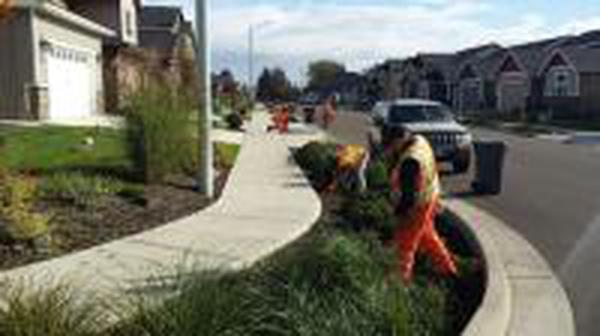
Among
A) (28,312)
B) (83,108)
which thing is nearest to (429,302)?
(28,312)

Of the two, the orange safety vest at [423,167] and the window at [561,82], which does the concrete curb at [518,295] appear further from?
the window at [561,82]

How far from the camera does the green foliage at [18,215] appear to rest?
9688 millimetres

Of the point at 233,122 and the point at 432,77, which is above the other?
the point at 432,77

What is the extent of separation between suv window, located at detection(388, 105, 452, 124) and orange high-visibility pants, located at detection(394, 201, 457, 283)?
14.0 m

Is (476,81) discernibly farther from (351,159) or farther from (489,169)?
(351,159)

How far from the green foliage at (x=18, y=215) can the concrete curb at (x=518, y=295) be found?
15.1 feet

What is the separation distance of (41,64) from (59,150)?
9949 millimetres

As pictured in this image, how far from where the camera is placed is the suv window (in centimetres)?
2278

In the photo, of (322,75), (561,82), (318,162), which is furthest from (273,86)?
(318,162)

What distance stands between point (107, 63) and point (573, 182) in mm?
25549

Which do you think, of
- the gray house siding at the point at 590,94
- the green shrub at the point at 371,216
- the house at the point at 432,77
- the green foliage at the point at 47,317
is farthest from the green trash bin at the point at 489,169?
the house at the point at 432,77

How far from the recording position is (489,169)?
17125 mm

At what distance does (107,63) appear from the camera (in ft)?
132

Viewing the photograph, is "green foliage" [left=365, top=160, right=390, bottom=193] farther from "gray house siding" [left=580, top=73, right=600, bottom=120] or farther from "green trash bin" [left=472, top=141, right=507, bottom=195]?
"gray house siding" [left=580, top=73, right=600, bottom=120]
